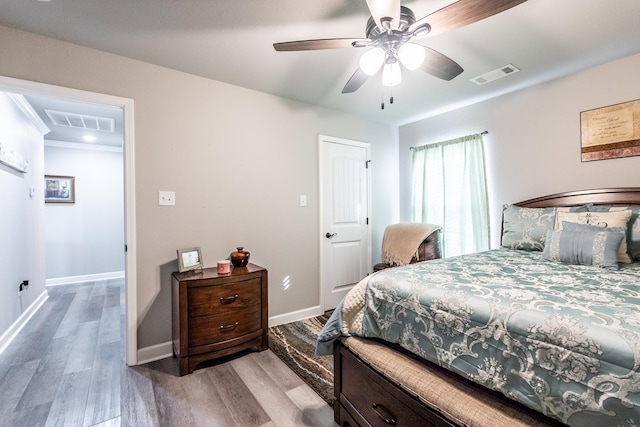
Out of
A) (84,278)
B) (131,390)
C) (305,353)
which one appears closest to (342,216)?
(305,353)

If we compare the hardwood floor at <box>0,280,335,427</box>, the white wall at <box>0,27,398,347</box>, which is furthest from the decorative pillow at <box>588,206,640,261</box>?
the white wall at <box>0,27,398,347</box>

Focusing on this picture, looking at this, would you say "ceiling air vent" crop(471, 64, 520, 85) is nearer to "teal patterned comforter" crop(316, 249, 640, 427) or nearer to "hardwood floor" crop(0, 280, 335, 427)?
"teal patterned comforter" crop(316, 249, 640, 427)

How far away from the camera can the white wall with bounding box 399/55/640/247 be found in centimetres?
231

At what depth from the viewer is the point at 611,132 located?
7.63 ft

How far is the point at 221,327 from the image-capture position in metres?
2.23

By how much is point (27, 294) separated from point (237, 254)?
8.66ft

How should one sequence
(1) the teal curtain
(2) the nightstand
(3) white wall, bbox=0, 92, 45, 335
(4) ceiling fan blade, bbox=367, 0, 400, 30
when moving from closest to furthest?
(4) ceiling fan blade, bbox=367, 0, 400, 30
(2) the nightstand
(3) white wall, bbox=0, 92, 45, 335
(1) the teal curtain

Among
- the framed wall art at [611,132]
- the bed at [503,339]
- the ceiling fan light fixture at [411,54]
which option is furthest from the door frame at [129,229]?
the framed wall art at [611,132]

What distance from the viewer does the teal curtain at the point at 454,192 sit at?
10.3ft

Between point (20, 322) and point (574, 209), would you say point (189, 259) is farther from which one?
point (574, 209)

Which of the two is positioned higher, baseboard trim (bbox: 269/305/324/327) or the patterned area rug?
baseboard trim (bbox: 269/305/324/327)

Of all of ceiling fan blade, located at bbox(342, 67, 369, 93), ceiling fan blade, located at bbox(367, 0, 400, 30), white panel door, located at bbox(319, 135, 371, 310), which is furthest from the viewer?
Result: white panel door, located at bbox(319, 135, 371, 310)

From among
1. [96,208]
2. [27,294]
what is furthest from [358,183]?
[96,208]

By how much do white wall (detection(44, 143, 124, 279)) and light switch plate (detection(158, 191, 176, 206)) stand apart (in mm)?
3647
